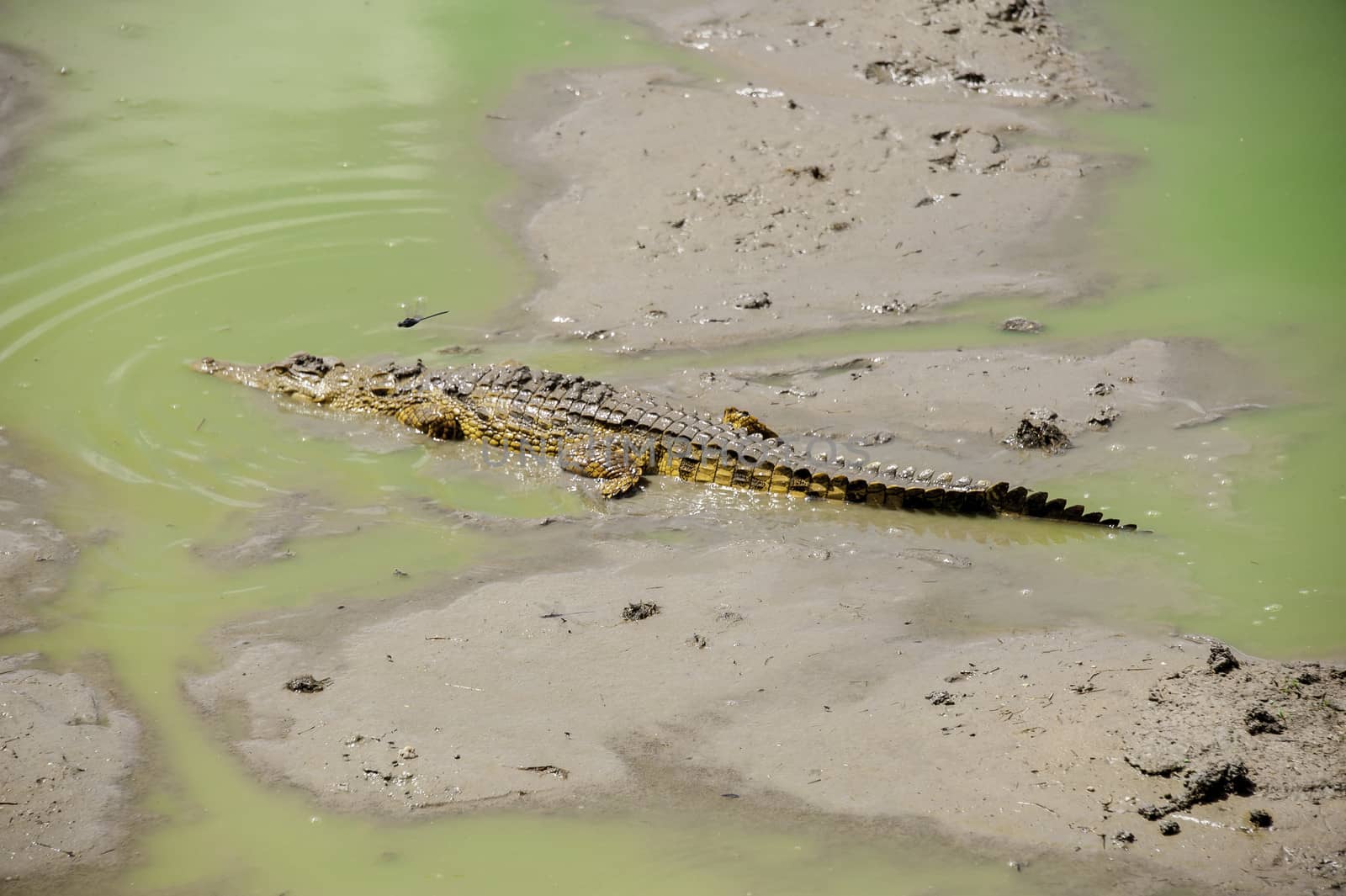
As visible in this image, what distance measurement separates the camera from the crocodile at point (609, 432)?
7.10 metres

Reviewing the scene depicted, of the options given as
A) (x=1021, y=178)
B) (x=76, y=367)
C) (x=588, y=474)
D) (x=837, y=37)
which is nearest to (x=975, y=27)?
(x=837, y=37)

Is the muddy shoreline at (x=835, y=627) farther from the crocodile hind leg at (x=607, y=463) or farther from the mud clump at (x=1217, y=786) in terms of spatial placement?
the crocodile hind leg at (x=607, y=463)

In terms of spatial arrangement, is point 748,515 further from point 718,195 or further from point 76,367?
point 76,367

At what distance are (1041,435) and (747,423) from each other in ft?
6.57

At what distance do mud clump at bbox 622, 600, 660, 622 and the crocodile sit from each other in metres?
1.57

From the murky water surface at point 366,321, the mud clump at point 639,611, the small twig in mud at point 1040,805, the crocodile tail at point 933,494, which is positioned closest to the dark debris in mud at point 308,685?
the murky water surface at point 366,321

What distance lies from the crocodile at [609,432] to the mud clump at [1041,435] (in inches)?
25.7

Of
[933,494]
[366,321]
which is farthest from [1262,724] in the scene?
[366,321]

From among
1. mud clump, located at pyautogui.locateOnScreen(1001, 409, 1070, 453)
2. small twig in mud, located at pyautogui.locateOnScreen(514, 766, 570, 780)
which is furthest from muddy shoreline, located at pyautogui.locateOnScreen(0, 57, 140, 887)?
mud clump, located at pyautogui.locateOnScreen(1001, 409, 1070, 453)

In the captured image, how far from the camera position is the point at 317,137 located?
12086 mm

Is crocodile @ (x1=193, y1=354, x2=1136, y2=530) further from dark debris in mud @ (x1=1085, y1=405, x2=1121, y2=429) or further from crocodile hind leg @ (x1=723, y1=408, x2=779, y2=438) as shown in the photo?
dark debris in mud @ (x1=1085, y1=405, x2=1121, y2=429)

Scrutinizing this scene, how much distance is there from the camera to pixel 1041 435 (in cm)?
768

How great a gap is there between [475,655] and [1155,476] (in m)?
4.54

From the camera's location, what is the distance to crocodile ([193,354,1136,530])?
7.10m
